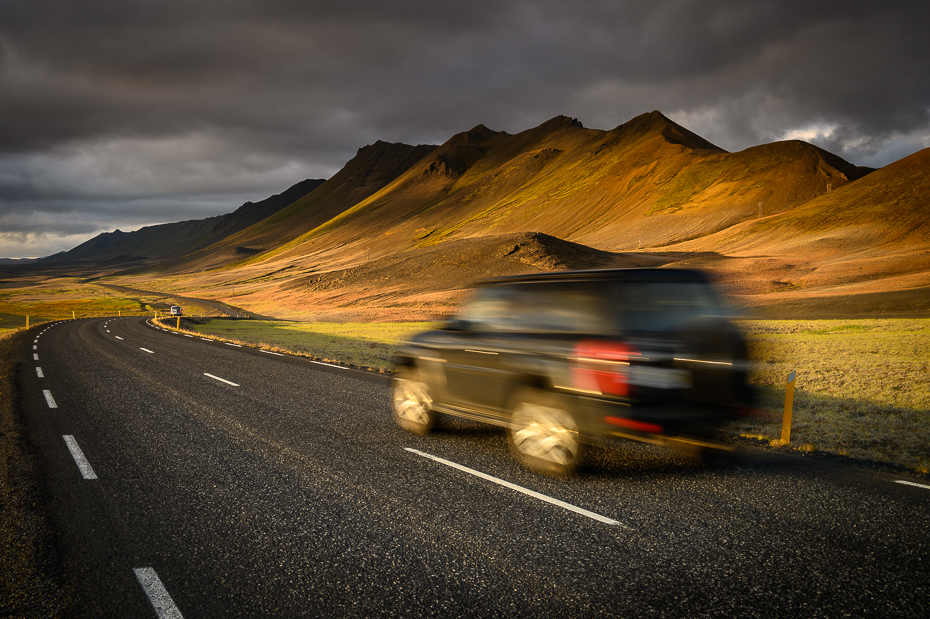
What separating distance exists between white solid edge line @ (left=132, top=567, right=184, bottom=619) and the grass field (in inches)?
228

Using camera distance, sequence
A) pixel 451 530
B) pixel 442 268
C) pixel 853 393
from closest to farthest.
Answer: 1. pixel 451 530
2. pixel 853 393
3. pixel 442 268

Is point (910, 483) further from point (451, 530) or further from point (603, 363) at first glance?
point (451, 530)

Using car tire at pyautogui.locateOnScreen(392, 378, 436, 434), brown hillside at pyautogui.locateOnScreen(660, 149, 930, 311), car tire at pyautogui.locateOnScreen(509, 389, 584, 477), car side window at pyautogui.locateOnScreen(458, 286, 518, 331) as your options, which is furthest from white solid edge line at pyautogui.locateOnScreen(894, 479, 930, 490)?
brown hillside at pyautogui.locateOnScreen(660, 149, 930, 311)

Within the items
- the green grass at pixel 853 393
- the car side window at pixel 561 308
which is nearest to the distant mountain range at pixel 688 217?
the green grass at pixel 853 393

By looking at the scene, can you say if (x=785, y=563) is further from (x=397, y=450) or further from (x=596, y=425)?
(x=397, y=450)

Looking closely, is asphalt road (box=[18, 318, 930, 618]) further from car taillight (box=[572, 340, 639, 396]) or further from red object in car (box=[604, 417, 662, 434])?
car taillight (box=[572, 340, 639, 396])

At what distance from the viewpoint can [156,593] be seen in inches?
135

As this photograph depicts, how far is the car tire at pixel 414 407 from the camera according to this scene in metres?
7.37

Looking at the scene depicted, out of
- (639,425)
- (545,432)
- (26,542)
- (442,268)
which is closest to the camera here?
(26,542)

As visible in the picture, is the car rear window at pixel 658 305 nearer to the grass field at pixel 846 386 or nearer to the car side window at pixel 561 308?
the car side window at pixel 561 308

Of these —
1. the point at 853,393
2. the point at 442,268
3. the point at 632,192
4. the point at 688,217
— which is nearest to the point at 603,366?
the point at 853,393

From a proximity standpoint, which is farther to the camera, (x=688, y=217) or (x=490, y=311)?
(x=688, y=217)

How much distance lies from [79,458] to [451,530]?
15.6 feet

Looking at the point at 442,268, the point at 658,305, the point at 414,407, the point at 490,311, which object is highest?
the point at 442,268
